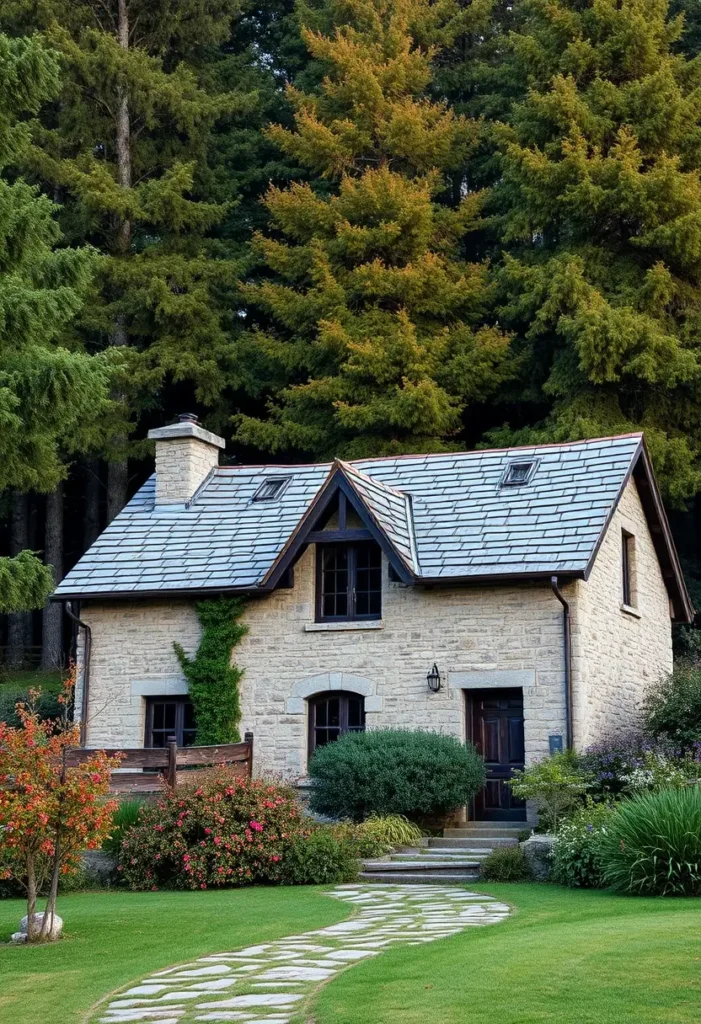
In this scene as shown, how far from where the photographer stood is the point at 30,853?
418 inches

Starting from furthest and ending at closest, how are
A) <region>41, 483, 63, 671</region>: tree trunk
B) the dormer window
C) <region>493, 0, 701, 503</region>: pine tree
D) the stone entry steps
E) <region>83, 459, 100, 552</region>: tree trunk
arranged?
<region>83, 459, 100, 552</region>: tree trunk → <region>41, 483, 63, 671</region>: tree trunk → <region>493, 0, 701, 503</region>: pine tree → the dormer window → the stone entry steps

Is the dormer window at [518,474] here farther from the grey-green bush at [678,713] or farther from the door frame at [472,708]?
the grey-green bush at [678,713]

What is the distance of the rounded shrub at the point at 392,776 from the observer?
17.0 metres

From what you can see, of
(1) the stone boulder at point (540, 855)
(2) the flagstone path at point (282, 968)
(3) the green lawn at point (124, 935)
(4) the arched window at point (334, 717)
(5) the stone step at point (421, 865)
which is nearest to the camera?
(2) the flagstone path at point (282, 968)

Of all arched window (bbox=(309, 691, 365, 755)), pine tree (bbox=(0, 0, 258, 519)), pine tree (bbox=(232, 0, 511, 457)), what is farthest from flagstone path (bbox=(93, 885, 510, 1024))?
pine tree (bbox=(0, 0, 258, 519))

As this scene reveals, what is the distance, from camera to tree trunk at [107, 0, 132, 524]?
100.0 feet

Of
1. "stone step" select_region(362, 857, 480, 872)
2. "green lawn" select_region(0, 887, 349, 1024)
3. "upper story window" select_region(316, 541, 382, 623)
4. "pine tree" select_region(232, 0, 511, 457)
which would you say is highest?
"pine tree" select_region(232, 0, 511, 457)

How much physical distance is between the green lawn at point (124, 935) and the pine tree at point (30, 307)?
4484 millimetres

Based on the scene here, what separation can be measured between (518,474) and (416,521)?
198 cm

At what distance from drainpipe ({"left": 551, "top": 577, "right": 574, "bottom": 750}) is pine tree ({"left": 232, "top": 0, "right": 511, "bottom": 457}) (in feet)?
31.2

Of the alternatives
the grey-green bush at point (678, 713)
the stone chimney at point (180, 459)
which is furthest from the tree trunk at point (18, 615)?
the grey-green bush at point (678, 713)

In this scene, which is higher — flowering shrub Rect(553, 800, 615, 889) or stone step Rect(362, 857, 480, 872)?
flowering shrub Rect(553, 800, 615, 889)

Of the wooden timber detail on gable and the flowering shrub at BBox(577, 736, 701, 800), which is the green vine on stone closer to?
the wooden timber detail on gable

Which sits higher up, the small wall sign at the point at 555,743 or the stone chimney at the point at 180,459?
the stone chimney at the point at 180,459
